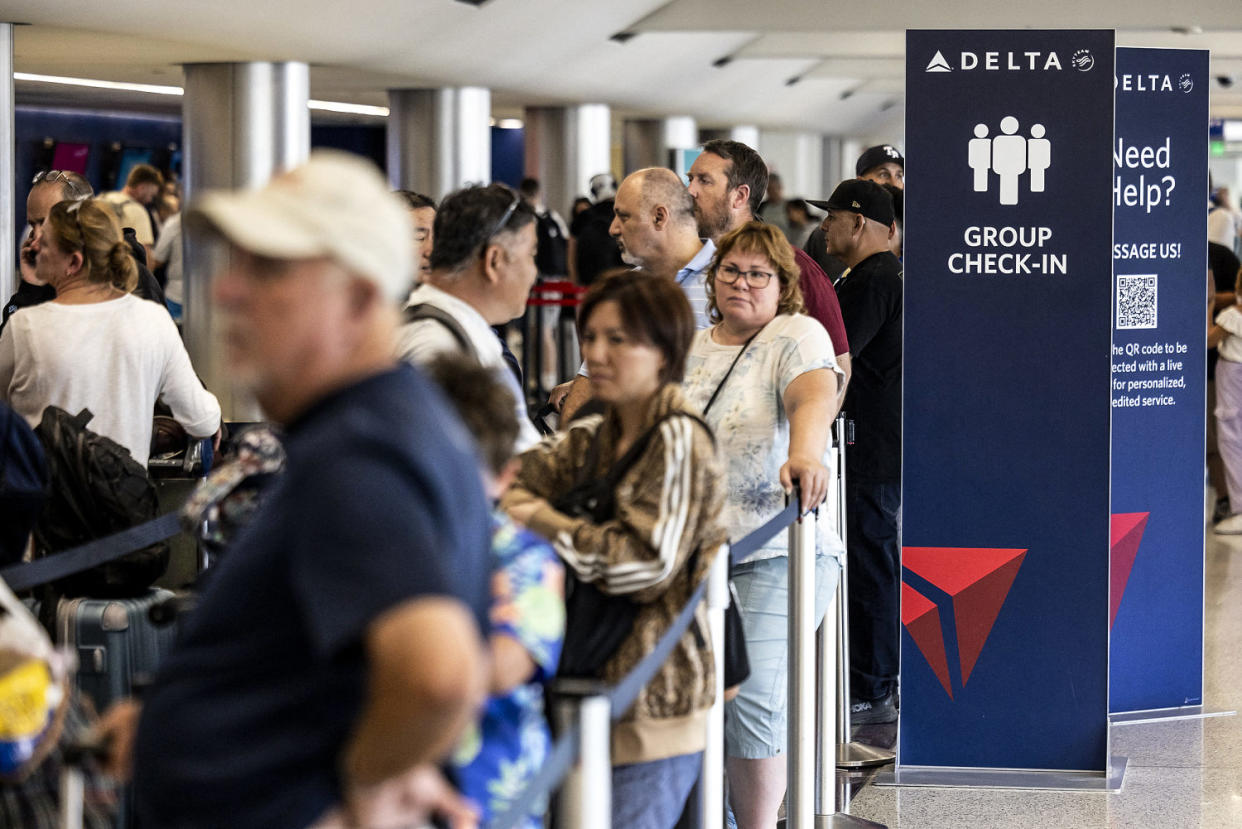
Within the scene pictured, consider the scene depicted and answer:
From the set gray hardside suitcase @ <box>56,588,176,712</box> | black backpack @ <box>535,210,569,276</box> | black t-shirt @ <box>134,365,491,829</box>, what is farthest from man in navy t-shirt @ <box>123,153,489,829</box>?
black backpack @ <box>535,210,569,276</box>

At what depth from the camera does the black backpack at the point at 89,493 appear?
11.3ft

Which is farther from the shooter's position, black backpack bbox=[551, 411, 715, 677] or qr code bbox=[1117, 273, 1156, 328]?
qr code bbox=[1117, 273, 1156, 328]

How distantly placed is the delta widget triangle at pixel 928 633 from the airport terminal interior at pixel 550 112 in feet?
0.05

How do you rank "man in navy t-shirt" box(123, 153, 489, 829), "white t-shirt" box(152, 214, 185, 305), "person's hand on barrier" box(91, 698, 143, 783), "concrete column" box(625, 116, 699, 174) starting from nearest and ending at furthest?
"man in navy t-shirt" box(123, 153, 489, 829), "person's hand on barrier" box(91, 698, 143, 783), "white t-shirt" box(152, 214, 185, 305), "concrete column" box(625, 116, 699, 174)

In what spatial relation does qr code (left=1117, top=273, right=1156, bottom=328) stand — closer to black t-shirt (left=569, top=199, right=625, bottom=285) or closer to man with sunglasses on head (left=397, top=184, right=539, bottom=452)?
man with sunglasses on head (left=397, top=184, right=539, bottom=452)

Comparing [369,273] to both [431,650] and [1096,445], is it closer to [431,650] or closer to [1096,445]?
[431,650]

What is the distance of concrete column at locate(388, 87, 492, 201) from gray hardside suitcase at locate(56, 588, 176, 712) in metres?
11.3


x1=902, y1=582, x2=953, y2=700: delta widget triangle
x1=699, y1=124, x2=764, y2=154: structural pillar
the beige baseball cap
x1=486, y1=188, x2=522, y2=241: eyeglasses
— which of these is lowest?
x1=902, y1=582, x2=953, y2=700: delta widget triangle

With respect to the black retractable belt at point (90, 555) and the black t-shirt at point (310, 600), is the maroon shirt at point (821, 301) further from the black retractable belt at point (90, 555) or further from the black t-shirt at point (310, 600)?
the black t-shirt at point (310, 600)

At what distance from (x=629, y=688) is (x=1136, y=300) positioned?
3.61 metres

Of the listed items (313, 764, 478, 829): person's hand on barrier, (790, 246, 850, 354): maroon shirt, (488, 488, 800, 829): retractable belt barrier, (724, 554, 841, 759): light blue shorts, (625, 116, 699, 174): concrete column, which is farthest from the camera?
(625, 116, 699, 174): concrete column

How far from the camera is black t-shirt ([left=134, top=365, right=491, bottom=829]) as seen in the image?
135 centimetres

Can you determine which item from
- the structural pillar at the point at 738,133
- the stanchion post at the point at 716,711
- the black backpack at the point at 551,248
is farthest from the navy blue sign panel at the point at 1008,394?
the structural pillar at the point at 738,133

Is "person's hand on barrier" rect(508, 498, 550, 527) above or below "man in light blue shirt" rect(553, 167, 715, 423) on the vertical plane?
below
